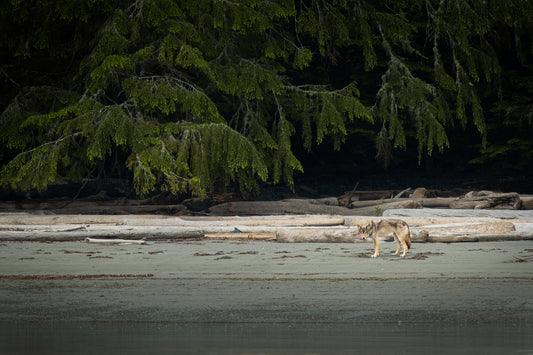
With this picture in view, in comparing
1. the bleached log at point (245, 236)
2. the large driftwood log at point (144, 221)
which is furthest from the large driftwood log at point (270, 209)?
the bleached log at point (245, 236)

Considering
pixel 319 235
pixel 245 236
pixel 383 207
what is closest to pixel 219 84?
pixel 383 207

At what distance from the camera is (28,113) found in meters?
15.3

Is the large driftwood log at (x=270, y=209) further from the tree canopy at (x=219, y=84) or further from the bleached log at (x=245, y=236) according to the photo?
the bleached log at (x=245, y=236)

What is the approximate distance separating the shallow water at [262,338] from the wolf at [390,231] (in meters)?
3.16

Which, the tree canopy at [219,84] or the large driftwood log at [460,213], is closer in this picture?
the large driftwood log at [460,213]

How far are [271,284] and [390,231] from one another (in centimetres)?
222

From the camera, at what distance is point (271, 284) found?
6461mm

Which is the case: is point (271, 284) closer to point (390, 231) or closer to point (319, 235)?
point (390, 231)

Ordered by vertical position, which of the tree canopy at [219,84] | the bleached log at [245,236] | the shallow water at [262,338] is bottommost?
the shallow water at [262,338]

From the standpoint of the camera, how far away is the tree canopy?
14.3 metres

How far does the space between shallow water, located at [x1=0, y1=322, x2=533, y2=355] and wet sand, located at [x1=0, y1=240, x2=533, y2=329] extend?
0.61 feet

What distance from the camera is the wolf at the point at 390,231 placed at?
8086 millimetres

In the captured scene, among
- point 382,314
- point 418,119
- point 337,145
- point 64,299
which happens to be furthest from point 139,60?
point 382,314

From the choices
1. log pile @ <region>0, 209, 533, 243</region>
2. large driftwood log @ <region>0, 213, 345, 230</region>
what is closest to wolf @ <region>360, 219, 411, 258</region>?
log pile @ <region>0, 209, 533, 243</region>
